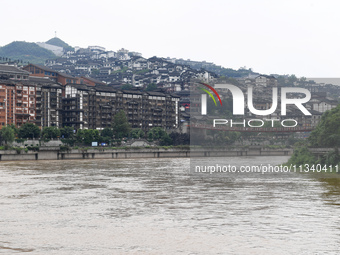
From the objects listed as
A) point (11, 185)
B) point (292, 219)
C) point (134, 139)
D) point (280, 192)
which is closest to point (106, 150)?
point (134, 139)

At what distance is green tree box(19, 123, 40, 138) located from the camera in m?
99.7

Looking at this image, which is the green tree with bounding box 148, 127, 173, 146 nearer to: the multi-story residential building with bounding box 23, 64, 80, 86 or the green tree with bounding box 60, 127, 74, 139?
the green tree with bounding box 60, 127, 74, 139

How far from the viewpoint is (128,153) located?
9594 cm

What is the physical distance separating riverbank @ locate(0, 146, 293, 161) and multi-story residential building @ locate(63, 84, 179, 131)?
25.8 meters

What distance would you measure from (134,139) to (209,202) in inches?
3643

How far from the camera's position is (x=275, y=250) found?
1493 centimetres

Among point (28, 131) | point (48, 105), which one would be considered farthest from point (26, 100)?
point (28, 131)

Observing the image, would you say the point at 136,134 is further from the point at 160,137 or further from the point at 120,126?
the point at 160,137

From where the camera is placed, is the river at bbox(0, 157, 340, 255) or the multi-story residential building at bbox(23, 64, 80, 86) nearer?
the river at bbox(0, 157, 340, 255)

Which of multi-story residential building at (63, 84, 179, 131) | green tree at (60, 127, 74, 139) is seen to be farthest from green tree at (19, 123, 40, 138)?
multi-story residential building at (63, 84, 179, 131)

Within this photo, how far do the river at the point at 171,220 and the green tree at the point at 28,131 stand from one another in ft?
229

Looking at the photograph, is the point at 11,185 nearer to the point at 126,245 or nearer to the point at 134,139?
the point at 126,245

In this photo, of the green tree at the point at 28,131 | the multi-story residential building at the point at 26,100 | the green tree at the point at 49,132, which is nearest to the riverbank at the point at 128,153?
the green tree at the point at 49,132

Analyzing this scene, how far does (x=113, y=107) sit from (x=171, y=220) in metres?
110
